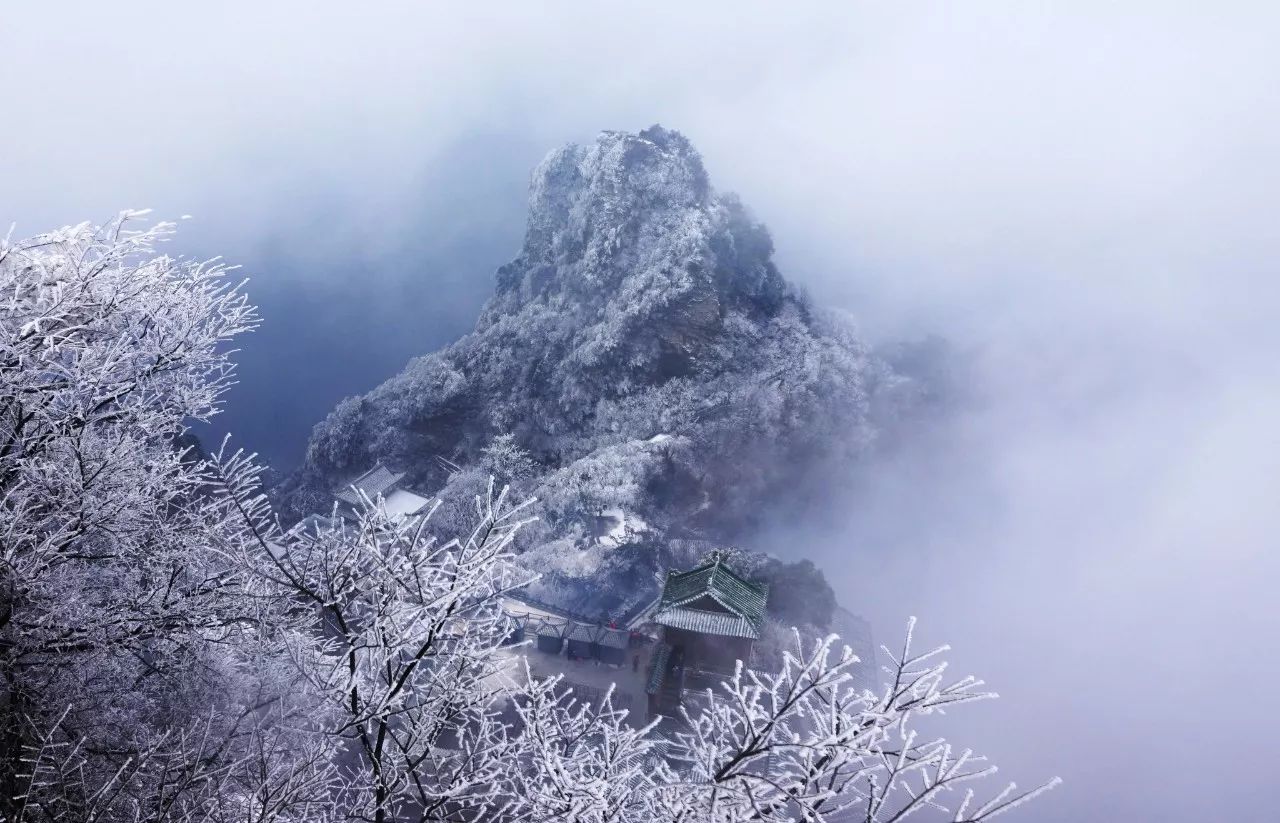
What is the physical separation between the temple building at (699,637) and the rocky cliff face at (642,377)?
8.73 metres

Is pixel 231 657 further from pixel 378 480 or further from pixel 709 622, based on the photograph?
pixel 378 480

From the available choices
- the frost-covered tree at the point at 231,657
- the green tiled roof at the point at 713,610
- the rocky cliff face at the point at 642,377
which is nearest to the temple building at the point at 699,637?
the green tiled roof at the point at 713,610

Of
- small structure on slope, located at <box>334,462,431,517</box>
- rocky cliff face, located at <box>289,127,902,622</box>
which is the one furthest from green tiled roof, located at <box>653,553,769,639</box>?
small structure on slope, located at <box>334,462,431,517</box>

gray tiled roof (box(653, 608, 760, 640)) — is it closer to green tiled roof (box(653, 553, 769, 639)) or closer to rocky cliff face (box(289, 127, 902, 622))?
green tiled roof (box(653, 553, 769, 639))

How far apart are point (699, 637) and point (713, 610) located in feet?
1.95

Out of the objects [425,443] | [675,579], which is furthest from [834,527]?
[425,443]

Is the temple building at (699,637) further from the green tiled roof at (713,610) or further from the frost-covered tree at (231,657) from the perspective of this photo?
the frost-covered tree at (231,657)

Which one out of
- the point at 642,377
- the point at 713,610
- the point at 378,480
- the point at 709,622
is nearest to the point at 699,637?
the point at 709,622

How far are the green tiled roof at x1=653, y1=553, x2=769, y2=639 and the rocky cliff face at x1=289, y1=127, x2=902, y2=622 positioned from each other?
28.0 ft

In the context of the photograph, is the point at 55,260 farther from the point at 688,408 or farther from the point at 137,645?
the point at 688,408

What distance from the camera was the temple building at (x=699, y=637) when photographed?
40.4ft

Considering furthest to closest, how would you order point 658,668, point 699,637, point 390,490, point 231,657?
point 390,490, point 699,637, point 658,668, point 231,657

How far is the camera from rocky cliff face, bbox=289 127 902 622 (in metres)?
23.7

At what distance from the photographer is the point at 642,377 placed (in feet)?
82.4
